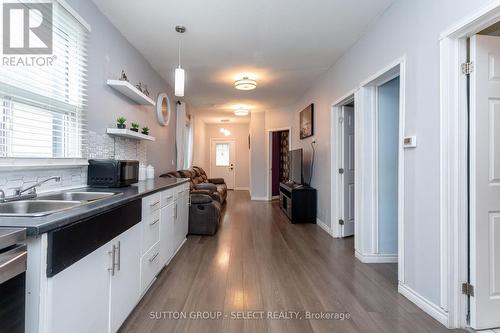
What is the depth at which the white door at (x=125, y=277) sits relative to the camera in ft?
5.14

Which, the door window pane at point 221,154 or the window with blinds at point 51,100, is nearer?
the window with blinds at point 51,100

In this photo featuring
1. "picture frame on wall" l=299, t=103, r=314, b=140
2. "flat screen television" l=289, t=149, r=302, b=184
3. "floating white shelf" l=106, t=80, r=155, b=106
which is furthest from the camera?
"flat screen television" l=289, t=149, r=302, b=184

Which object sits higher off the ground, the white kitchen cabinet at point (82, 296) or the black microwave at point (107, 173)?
the black microwave at point (107, 173)

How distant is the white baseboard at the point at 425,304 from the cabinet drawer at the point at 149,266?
2198mm

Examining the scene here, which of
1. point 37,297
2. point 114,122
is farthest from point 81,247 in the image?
point 114,122

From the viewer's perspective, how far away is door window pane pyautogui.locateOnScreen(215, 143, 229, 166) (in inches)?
408

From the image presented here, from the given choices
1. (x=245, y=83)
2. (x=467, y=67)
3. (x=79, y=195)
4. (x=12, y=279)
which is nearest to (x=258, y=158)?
(x=245, y=83)

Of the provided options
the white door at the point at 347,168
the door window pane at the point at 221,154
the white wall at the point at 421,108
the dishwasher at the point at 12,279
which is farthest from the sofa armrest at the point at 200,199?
the door window pane at the point at 221,154

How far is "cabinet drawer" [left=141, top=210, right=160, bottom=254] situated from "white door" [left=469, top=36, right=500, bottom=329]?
2411mm

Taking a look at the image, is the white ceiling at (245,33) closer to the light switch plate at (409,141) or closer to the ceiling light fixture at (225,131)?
the light switch plate at (409,141)

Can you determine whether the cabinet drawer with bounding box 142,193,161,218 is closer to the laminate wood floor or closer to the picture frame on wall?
Answer: the laminate wood floor

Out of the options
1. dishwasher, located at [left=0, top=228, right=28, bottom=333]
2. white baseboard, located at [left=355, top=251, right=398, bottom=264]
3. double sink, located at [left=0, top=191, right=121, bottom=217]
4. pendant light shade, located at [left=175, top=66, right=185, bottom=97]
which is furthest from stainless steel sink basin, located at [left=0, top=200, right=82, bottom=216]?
white baseboard, located at [left=355, top=251, right=398, bottom=264]

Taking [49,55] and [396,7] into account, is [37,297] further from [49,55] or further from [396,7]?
[396,7]

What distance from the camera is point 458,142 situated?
1731mm
